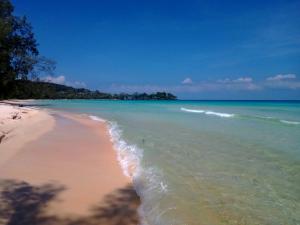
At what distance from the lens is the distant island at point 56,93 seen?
3994cm

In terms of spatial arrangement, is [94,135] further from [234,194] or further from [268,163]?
[234,194]

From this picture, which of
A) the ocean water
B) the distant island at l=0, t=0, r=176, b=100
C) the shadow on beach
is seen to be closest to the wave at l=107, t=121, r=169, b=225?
the ocean water

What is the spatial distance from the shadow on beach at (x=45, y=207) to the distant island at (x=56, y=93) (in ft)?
118

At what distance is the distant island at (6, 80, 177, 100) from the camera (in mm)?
39938

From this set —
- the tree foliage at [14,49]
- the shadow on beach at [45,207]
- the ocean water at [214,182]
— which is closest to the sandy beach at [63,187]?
the shadow on beach at [45,207]

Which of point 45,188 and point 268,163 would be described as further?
point 268,163

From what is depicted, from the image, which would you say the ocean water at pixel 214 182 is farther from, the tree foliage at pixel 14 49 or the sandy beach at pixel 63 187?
the tree foliage at pixel 14 49

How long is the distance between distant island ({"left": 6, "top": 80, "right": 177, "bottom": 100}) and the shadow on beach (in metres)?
36.0

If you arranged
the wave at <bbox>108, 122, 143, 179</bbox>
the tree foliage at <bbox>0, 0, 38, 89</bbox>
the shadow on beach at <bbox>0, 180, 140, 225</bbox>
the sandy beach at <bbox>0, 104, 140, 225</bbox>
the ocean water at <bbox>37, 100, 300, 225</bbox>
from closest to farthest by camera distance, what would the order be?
the shadow on beach at <bbox>0, 180, 140, 225</bbox>
the sandy beach at <bbox>0, 104, 140, 225</bbox>
the ocean water at <bbox>37, 100, 300, 225</bbox>
the wave at <bbox>108, 122, 143, 179</bbox>
the tree foliage at <bbox>0, 0, 38, 89</bbox>

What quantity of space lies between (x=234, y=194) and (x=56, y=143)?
23.5 feet

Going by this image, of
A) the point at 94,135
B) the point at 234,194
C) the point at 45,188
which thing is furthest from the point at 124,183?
the point at 94,135

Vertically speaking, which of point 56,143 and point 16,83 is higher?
point 16,83

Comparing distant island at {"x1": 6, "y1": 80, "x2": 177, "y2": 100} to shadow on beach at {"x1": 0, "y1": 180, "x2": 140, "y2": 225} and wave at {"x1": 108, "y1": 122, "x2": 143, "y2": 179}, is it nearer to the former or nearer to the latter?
wave at {"x1": 108, "y1": 122, "x2": 143, "y2": 179}

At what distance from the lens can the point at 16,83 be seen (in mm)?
38594
